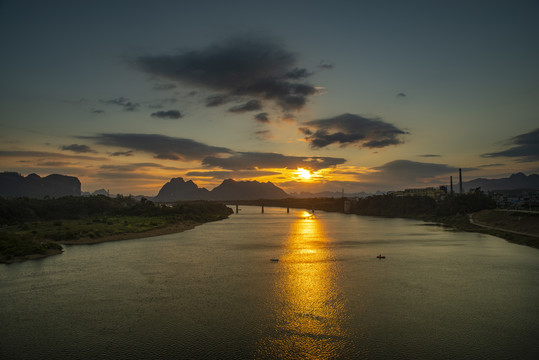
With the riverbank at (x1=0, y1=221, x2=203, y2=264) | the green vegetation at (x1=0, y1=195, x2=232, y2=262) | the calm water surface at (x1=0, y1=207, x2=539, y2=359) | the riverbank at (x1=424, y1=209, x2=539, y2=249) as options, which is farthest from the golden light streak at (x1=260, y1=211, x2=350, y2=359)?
the riverbank at (x1=424, y1=209, x2=539, y2=249)

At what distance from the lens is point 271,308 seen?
23.6m

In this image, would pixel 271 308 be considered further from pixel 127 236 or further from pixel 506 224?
pixel 506 224

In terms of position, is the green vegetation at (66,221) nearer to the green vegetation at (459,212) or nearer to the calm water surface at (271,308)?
the calm water surface at (271,308)

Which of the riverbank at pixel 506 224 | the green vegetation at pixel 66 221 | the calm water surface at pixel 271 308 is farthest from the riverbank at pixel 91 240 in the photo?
the riverbank at pixel 506 224

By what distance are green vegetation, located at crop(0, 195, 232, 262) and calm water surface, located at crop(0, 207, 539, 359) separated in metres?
7.02

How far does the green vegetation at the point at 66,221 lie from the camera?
4703 cm

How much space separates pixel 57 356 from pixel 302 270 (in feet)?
80.5

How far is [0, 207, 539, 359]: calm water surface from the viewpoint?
690 inches

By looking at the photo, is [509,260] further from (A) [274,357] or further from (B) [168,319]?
(B) [168,319]

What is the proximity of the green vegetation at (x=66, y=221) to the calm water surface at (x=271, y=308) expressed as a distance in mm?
7019

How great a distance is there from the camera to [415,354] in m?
16.7

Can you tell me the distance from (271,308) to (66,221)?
81675 millimetres

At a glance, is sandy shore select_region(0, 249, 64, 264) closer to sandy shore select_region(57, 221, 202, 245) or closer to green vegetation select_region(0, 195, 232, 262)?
green vegetation select_region(0, 195, 232, 262)

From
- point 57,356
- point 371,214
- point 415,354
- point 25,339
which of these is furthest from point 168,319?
point 371,214
